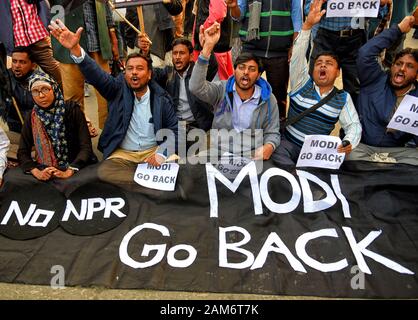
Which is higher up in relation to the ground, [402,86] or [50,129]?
[402,86]

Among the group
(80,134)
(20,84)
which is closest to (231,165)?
(80,134)

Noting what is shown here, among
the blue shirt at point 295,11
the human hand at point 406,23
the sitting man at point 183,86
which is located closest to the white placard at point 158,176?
the sitting man at point 183,86

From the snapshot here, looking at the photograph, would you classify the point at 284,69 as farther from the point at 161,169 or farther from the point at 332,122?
the point at 161,169

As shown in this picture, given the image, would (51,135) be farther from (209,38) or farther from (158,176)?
(209,38)

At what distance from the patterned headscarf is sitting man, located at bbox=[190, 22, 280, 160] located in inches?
46.9

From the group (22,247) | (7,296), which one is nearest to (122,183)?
(22,247)

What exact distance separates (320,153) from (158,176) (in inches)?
54.0

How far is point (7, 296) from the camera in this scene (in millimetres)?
2365

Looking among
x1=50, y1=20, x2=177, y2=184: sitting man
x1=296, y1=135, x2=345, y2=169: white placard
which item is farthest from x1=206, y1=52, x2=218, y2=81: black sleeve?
→ x1=296, y1=135, x2=345, y2=169: white placard

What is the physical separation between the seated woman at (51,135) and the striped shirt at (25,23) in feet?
2.99

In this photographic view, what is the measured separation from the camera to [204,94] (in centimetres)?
331

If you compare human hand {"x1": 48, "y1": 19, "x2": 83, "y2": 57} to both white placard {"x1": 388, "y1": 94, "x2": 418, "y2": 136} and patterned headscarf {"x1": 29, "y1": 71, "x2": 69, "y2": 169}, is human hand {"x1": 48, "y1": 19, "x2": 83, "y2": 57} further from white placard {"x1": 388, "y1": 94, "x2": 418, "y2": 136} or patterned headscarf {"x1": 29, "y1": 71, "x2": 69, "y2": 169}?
white placard {"x1": 388, "y1": 94, "x2": 418, "y2": 136}

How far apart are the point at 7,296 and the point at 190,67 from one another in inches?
96.1

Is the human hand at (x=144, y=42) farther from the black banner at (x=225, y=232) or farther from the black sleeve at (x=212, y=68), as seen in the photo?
the black banner at (x=225, y=232)
